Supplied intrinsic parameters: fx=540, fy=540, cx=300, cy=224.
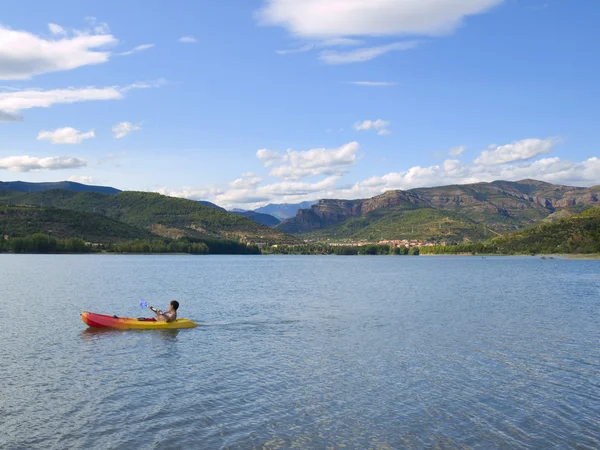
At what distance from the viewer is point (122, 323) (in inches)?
1668

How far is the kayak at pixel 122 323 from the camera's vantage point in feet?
138

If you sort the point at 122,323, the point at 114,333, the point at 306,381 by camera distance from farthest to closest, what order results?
the point at 122,323
the point at 114,333
the point at 306,381

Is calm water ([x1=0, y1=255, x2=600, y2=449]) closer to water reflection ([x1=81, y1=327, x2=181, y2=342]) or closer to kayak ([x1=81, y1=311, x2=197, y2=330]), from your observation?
water reflection ([x1=81, y1=327, x2=181, y2=342])

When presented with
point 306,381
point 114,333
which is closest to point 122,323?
point 114,333

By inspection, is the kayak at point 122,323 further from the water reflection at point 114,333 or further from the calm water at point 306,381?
the calm water at point 306,381

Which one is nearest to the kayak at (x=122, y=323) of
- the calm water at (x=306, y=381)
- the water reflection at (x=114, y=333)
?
the water reflection at (x=114, y=333)

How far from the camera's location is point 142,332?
42.5 metres

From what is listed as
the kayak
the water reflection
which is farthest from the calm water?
the kayak

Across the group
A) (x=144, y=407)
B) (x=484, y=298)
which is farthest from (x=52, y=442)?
(x=484, y=298)

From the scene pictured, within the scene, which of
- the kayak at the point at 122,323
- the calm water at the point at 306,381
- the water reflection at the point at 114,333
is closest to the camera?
the calm water at the point at 306,381

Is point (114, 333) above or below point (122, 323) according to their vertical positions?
below

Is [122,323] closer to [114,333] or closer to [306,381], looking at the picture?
[114,333]

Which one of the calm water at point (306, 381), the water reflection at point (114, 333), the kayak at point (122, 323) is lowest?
the calm water at point (306, 381)

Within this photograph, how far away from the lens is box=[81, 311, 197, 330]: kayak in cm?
4200
